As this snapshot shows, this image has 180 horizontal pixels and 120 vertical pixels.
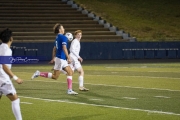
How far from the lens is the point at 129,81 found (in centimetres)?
2195

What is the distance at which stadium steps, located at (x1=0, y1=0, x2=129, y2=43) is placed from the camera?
4394cm

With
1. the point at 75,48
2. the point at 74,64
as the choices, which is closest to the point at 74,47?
the point at 75,48

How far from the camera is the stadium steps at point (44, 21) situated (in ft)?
144

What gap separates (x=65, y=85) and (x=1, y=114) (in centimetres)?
791

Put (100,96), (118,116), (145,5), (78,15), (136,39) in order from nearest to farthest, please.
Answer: (118,116)
(100,96)
(136,39)
(78,15)
(145,5)

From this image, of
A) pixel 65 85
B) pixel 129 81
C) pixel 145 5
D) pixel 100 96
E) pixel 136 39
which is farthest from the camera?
pixel 145 5

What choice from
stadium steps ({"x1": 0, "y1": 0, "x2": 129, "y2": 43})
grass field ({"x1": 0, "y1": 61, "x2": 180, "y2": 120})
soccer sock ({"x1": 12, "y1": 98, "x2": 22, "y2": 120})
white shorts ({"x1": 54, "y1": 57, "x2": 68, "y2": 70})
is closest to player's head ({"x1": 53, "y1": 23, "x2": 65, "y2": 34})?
white shorts ({"x1": 54, "y1": 57, "x2": 68, "y2": 70})

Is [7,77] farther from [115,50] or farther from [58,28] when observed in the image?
[115,50]

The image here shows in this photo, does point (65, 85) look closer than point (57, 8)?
Yes

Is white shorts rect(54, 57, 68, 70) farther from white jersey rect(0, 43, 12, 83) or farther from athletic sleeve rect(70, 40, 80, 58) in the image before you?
white jersey rect(0, 43, 12, 83)

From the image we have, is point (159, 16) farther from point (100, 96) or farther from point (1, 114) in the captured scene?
point (1, 114)

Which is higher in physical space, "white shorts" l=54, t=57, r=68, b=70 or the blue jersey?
the blue jersey

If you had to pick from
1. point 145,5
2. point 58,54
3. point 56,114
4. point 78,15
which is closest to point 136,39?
point 78,15

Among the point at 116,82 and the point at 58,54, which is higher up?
the point at 58,54
